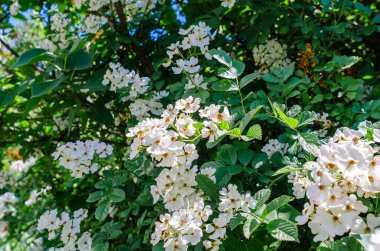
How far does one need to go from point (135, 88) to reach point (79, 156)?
13.3 inches

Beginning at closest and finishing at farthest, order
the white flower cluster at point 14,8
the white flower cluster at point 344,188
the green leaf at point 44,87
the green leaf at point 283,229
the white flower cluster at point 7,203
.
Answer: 1. the white flower cluster at point 344,188
2. the green leaf at point 283,229
3. the green leaf at point 44,87
4. the white flower cluster at point 14,8
5. the white flower cluster at point 7,203

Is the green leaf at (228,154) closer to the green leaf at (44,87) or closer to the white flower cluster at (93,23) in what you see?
the green leaf at (44,87)

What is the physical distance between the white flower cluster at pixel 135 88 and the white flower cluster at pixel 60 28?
0.51 meters

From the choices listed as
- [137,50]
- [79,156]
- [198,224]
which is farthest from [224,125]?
[137,50]

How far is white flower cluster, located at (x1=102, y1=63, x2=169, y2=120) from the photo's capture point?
1.49 metres

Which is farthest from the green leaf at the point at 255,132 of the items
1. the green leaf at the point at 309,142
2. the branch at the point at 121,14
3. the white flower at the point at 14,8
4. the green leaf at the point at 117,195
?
the white flower at the point at 14,8

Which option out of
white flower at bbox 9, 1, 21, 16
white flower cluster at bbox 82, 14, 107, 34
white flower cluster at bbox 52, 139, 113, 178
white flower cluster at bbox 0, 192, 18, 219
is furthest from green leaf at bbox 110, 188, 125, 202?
white flower cluster at bbox 0, 192, 18, 219

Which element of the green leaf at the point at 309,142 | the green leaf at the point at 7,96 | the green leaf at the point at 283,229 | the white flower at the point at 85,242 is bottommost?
the white flower at the point at 85,242

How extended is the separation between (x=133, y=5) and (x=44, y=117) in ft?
2.33

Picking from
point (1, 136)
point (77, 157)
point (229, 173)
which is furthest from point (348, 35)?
point (1, 136)

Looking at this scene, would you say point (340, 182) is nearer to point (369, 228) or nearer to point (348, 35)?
point (369, 228)

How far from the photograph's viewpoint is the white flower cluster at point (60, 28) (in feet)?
6.15

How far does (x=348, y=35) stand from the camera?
5.53 ft

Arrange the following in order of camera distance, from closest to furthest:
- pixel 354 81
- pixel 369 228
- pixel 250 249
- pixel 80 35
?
pixel 369 228 < pixel 250 249 < pixel 354 81 < pixel 80 35
